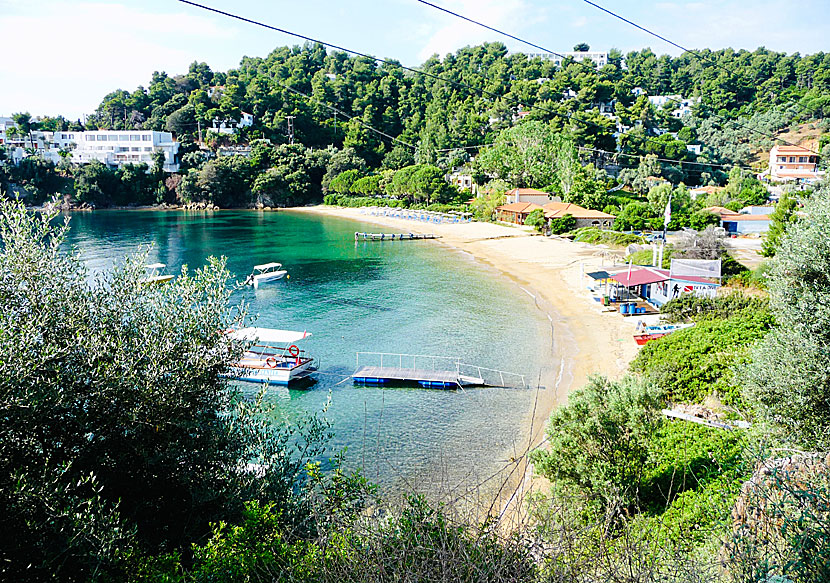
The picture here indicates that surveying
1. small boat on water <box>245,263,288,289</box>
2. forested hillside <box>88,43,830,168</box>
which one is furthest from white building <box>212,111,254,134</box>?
small boat on water <box>245,263,288,289</box>

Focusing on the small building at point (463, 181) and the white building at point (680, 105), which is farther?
the white building at point (680, 105)

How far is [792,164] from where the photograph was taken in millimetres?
81562

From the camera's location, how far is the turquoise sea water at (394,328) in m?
15.8

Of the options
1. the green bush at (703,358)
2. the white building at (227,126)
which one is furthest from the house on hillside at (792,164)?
the white building at (227,126)

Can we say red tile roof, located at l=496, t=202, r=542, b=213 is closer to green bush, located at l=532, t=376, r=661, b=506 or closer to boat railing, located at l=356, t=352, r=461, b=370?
boat railing, located at l=356, t=352, r=461, b=370

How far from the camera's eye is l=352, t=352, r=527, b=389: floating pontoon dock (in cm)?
2055

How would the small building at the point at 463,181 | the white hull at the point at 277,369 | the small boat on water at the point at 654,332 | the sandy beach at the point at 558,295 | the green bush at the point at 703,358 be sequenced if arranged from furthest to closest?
the small building at the point at 463,181 < the small boat on water at the point at 654,332 < the white hull at the point at 277,369 < the sandy beach at the point at 558,295 < the green bush at the point at 703,358

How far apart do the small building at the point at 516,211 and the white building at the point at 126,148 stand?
61405 mm

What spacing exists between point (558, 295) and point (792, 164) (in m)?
69.9

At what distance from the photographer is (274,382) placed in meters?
21.0

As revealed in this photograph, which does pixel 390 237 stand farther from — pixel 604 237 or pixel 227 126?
pixel 227 126

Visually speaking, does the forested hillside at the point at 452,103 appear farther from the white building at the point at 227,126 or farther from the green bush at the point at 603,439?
the green bush at the point at 603,439

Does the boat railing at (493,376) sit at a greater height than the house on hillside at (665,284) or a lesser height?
lesser

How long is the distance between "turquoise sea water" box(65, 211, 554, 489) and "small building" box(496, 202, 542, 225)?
13.7 meters
